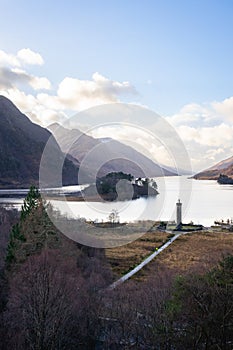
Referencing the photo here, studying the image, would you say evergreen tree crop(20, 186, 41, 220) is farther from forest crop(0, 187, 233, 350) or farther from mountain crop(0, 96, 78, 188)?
mountain crop(0, 96, 78, 188)

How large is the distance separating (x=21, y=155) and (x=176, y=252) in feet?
243

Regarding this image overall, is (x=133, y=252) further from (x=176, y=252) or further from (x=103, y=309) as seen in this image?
(x=103, y=309)

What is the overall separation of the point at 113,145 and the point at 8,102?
102 metres

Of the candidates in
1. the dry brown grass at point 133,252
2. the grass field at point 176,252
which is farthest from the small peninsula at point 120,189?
the dry brown grass at point 133,252

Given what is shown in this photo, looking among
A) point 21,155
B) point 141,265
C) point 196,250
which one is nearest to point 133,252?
point 141,265

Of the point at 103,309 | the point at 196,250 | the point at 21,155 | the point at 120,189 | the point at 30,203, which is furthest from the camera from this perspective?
the point at 21,155

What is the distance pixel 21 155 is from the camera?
8838 cm

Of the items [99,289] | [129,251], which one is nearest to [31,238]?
[99,289]

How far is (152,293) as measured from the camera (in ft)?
29.4

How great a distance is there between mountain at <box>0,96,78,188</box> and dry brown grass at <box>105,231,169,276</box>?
154 feet

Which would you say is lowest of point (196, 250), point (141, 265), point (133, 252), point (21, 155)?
point (141, 265)

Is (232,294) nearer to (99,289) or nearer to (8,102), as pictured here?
(99,289)

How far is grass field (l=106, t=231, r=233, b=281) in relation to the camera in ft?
49.2

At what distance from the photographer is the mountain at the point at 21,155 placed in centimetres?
7706
